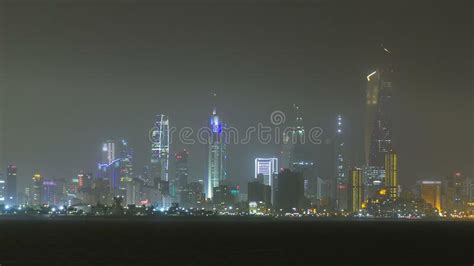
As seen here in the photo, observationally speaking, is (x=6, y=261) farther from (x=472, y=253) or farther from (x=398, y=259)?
(x=472, y=253)

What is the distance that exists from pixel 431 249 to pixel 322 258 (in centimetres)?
2502

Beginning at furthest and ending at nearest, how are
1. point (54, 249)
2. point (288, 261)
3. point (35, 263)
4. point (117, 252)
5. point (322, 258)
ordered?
1. point (54, 249)
2. point (117, 252)
3. point (322, 258)
4. point (288, 261)
5. point (35, 263)

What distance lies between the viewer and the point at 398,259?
8819cm

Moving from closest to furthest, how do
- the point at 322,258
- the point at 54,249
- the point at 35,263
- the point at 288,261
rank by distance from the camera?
the point at 35,263 < the point at 288,261 < the point at 322,258 < the point at 54,249

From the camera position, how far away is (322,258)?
90.0 m

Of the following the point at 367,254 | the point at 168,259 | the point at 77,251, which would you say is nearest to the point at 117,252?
the point at 77,251

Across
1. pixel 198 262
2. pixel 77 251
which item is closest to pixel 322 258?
pixel 198 262

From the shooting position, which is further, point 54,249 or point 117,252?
point 54,249

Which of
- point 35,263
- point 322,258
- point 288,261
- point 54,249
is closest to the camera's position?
point 35,263

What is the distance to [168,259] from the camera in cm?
8575

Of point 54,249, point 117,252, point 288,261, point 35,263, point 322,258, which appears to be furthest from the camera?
point 54,249

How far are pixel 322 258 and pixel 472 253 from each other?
769 inches

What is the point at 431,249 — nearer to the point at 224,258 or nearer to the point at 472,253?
the point at 472,253

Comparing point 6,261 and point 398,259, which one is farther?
point 398,259
